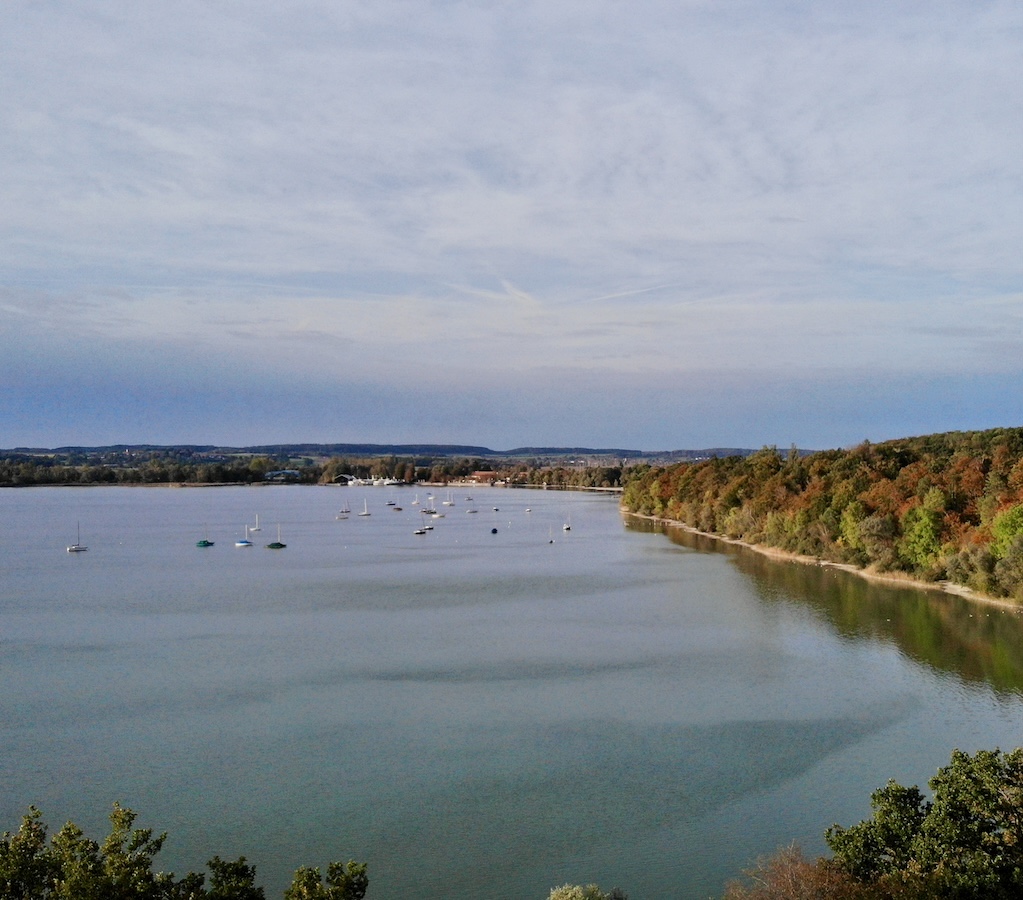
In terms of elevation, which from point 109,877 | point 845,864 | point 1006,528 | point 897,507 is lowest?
point 845,864

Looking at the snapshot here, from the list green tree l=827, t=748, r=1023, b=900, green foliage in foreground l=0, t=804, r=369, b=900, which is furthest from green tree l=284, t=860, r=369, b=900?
green tree l=827, t=748, r=1023, b=900

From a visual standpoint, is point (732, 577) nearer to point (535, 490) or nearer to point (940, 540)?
point (940, 540)

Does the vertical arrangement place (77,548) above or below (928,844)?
below

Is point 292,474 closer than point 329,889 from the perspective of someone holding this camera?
No

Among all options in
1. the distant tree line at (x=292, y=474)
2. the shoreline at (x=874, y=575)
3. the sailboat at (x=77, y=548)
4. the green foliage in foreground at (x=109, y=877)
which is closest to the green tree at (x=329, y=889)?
the green foliage in foreground at (x=109, y=877)

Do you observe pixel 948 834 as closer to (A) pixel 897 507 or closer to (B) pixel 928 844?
(B) pixel 928 844

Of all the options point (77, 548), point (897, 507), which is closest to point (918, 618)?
point (897, 507)

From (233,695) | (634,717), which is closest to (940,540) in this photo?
(634,717)
